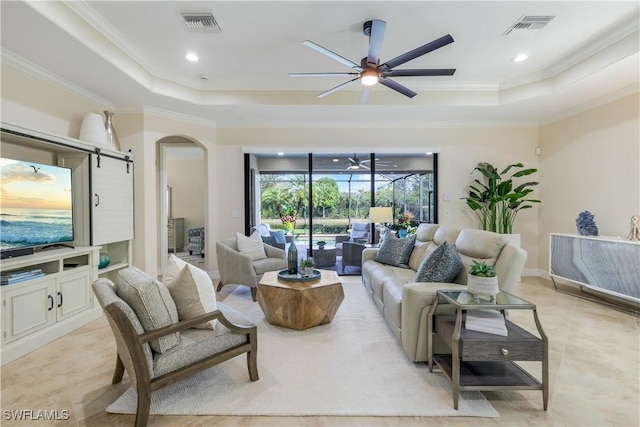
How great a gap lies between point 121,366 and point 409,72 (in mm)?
3525

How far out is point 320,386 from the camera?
6.83ft

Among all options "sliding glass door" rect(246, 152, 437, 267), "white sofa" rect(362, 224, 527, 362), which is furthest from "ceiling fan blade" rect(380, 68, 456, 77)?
"sliding glass door" rect(246, 152, 437, 267)

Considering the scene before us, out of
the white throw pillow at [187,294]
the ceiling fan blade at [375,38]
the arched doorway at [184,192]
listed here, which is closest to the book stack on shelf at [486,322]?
the white throw pillow at [187,294]

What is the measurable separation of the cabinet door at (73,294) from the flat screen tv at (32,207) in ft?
1.34

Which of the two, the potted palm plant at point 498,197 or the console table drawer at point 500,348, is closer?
the console table drawer at point 500,348

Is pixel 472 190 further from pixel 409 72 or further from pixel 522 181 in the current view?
pixel 409 72

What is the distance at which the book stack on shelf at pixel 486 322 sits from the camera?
1875 mm

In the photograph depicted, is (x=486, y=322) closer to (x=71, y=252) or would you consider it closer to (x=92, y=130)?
(x=71, y=252)

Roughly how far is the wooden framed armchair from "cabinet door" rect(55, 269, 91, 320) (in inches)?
53.5

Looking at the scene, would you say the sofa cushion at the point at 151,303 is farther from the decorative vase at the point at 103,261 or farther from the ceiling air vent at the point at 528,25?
the ceiling air vent at the point at 528,25

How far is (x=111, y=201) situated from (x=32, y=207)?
0.90 metres

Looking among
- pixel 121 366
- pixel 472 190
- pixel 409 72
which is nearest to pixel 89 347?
pixel 121 366

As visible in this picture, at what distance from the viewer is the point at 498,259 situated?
99.3 inches

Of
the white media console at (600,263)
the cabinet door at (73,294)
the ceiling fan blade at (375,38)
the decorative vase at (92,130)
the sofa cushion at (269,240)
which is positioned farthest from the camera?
the sofa cushion at (269,240)
